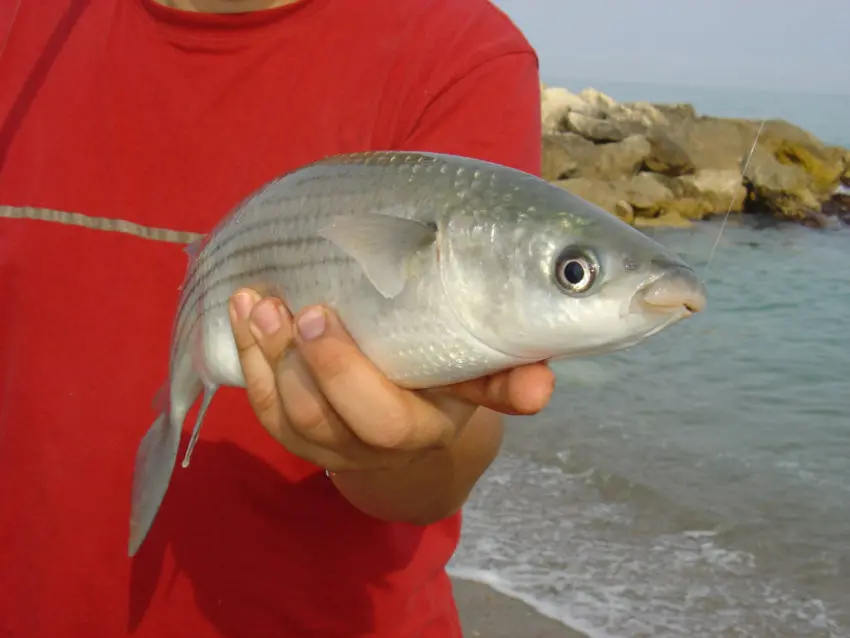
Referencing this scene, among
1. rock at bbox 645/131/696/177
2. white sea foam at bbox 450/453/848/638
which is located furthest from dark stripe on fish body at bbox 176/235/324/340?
rock at bbox 645/131/696/177

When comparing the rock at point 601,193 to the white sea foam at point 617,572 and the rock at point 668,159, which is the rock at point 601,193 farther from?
the white sea foam at point 617,572

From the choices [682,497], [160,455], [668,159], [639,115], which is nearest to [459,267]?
[160,455]

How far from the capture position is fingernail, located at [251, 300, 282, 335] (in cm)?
152

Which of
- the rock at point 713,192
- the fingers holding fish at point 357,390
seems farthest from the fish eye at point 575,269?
the rock at point 713,192

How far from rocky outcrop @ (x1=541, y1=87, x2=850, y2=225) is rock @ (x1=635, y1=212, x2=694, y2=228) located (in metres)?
0.04

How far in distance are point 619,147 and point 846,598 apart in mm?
21137

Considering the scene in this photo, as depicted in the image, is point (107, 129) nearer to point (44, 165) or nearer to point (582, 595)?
point (44, 165)

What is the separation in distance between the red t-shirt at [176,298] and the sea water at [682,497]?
3.95 m

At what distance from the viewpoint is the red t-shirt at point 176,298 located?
2031 mm

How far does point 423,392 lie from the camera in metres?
1.53

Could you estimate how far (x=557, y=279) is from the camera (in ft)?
4.51

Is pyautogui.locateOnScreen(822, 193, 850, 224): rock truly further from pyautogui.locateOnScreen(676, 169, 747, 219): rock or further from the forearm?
the forearm

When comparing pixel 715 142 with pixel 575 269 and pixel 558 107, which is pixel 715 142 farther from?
pixel 575 269

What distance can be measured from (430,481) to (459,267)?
2.06 ft
